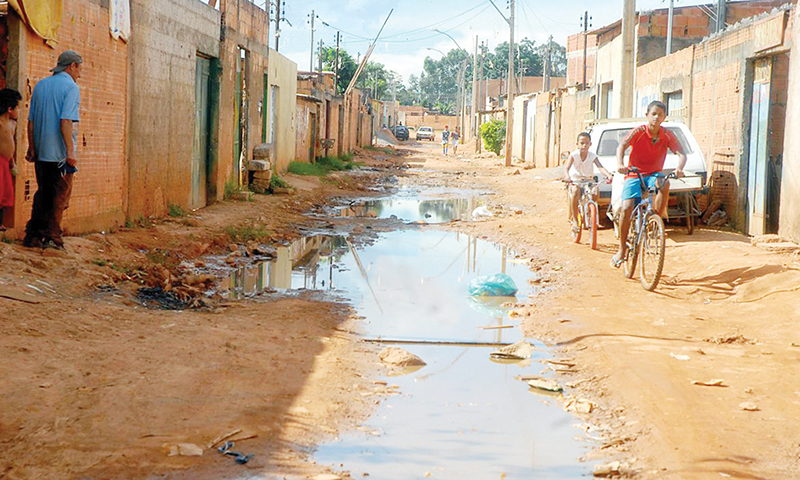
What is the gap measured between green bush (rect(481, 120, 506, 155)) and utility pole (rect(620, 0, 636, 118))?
101ft

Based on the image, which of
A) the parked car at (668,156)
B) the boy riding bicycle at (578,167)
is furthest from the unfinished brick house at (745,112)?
the boy riding bicycle at (578,167)

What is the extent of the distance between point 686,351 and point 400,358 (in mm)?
2027

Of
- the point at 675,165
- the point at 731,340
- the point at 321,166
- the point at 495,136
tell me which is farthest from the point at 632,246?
the point at 495,136

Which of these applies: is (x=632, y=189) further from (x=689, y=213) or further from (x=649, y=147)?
(x=689, y=213)

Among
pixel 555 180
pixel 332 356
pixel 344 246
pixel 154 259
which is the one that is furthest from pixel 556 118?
pixel 332 356

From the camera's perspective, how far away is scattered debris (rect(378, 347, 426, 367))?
19.5 ft

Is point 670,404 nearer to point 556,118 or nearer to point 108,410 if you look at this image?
point 108,410

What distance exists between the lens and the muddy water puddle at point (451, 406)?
414 centimetres

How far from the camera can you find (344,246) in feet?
39.1

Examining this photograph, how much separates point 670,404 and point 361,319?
3.06 meters

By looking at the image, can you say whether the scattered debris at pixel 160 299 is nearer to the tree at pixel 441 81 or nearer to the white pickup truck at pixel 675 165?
the white pickup truck at pixel 675 165

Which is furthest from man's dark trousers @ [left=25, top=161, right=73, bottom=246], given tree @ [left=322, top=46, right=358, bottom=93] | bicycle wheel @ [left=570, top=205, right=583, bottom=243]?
tree @ [left=322, top=46, right=358, bottom=93]

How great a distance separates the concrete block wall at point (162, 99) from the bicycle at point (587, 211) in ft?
19.1

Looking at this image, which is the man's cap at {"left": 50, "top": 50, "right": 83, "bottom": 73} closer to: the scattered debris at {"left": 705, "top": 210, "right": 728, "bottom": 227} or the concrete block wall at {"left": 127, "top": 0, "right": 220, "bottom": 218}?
the concrete block wall at {"left": 127, "top": 0, "right": 220, "bottom": 218}
